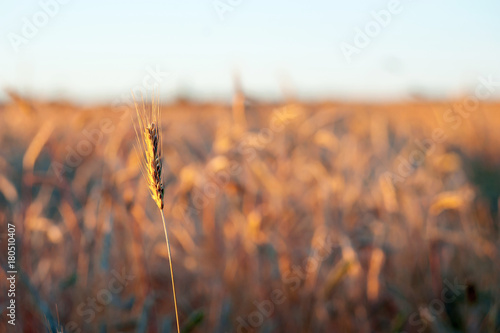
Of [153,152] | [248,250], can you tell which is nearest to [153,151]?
[153,152]

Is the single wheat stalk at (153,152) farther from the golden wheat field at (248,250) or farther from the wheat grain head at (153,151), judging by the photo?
the golden wheat field at (248,250)

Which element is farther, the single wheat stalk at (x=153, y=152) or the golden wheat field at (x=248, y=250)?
the golden wheat field at (x=248, y=250)

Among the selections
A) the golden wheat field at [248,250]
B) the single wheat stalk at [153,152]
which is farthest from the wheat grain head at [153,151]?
the golden wheat field at [248,250]

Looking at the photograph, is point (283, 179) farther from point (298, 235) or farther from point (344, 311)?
point (344, 311)

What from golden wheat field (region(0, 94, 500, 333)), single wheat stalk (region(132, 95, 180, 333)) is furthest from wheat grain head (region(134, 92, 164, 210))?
golden wheat field (region(0, 94, 500, 333))

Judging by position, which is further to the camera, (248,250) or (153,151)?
(248,250)

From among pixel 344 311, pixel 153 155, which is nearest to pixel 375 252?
pixel 344 311

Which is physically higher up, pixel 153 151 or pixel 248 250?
pixel 153 151

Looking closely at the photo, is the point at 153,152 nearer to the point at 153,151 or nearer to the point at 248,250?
the point at 153,151

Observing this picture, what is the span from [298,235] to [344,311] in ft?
1.99

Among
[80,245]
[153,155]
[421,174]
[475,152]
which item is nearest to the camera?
[153,155]

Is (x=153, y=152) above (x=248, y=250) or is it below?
above

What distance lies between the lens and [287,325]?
187 centimetres

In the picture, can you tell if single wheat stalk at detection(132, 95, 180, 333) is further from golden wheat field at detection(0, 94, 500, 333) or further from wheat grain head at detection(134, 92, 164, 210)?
golden wheat field at detection(0, 94, 500, 333)
